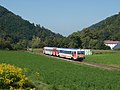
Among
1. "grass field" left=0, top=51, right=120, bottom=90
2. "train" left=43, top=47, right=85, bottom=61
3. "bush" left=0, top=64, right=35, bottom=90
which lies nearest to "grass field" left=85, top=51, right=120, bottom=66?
"train" left=43, top=47, right=85, bottom=61

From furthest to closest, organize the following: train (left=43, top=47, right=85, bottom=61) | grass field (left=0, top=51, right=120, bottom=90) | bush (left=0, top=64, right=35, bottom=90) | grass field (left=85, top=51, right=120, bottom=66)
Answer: train (left=43, top=47, right=85, bottom=61) → grass field (left=85, top=51, right=120, bottom=66) → grass field (left=0, top=51, right=120, bottom=90) → bush (left=0, top=64, right=35, bottom=90)

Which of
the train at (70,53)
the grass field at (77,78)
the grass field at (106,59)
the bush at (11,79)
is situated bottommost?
the grass field at (77,78)

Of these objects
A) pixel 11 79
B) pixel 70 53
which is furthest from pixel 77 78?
pixel 70 53

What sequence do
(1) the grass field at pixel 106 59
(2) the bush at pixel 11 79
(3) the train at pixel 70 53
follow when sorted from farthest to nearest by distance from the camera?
(3) the train at pixel 70 53
(1) the grass field at pixel 106 59
(2) the bush at pixel 11 79

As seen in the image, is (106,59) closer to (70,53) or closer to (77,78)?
(70,53)

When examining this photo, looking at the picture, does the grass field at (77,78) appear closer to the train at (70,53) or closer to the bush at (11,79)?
the bush at (11,79)

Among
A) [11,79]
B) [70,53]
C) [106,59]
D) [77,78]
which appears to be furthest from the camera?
[70,53]

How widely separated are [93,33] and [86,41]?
57.9ft

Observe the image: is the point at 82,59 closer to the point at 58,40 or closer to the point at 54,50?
the point at 54,50

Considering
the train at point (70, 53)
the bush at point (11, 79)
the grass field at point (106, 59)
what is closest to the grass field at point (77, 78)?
the bush at point (11, 79)

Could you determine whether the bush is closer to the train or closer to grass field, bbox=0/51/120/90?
grass field, bbox=0/51/120/90

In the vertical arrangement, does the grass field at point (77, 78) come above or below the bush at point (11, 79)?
below

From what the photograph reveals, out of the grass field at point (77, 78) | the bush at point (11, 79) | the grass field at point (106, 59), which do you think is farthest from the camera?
the grass field at point (106, 59)

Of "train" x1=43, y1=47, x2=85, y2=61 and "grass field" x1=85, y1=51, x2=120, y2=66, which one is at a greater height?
"train" x1=43, y1=47, x2=85, y2=61
